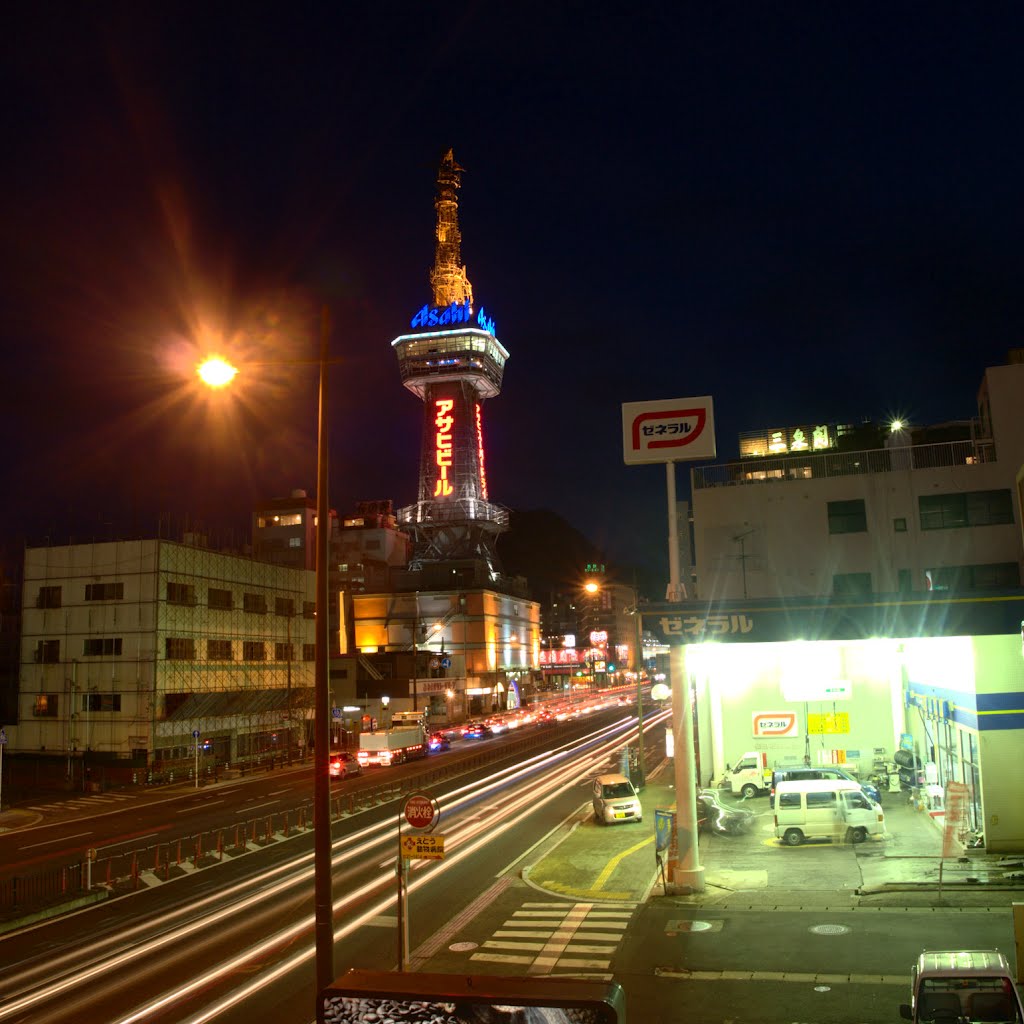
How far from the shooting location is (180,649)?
55.5 metres

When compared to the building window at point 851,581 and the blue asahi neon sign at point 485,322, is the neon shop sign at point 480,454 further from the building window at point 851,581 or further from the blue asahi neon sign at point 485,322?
the building window at point 851,581

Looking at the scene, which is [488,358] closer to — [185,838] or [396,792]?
[396,792]

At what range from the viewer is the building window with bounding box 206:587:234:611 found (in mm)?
58944

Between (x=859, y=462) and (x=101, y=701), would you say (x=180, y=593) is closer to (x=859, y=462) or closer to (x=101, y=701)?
(x=101, y=701)

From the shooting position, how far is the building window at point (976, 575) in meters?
35.8

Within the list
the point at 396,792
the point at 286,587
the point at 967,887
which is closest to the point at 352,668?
the point at 286,587

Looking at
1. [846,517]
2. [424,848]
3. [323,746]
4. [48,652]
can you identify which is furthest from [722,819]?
[48,652]

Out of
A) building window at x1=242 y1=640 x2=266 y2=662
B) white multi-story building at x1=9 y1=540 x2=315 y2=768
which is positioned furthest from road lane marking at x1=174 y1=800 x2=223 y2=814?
building window at x1=242 y1=640 x2=266 y2=662

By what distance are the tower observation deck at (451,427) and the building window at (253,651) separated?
54.2 metres

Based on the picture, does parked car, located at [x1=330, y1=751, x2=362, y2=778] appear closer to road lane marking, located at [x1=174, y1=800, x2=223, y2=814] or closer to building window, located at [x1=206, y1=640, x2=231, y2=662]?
road lane marking, located at [x1=174, y1=800, x2=223, y2=814]

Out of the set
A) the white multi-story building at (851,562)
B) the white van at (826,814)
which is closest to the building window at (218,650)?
the white multi-story building at (851,562)

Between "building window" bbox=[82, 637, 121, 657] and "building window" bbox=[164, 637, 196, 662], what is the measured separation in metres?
2.74

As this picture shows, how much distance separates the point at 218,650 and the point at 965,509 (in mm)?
44964

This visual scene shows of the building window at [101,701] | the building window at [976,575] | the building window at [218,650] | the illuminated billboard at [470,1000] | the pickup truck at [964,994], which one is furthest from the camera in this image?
the building window at [218,650]
